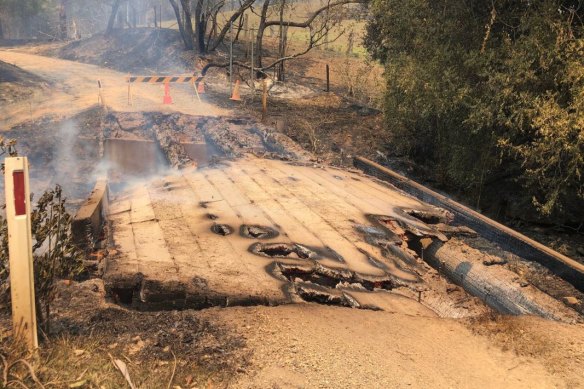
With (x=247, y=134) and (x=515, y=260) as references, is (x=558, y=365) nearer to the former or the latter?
(x=515, y=260)

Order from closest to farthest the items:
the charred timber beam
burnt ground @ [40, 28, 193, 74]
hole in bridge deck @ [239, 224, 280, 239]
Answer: hole in bridge deck @ [239, 224, 280, 239] < the charred timber beam < burnt ground @ [40, 28, 193, 74]

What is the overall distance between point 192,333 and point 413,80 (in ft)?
31.0

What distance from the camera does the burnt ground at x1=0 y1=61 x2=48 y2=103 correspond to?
57.2 feet

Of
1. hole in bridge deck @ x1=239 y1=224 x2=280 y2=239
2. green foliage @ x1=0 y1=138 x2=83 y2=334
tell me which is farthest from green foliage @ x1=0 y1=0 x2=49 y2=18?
green foliage @ x1=0 y1=138 x2=83 y2=334

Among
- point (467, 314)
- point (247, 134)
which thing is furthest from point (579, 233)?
point (247, 134)

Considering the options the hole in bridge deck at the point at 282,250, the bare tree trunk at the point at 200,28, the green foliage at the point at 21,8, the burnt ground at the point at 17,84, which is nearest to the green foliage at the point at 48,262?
the hole in bridge deck at the point at 282,250

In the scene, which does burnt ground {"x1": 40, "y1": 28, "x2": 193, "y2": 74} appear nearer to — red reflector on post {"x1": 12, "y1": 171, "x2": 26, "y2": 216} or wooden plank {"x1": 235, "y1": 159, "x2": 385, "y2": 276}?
wooden plank {"x1": 235, "y1": 159, "x2": 385, "y2": 276}

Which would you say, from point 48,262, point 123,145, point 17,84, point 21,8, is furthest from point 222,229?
point 21,8

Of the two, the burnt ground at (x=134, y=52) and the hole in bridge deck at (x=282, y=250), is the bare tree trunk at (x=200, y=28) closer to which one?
the burnt ground at (x=134, y=52)

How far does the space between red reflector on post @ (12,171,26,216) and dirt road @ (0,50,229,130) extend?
1212 cm

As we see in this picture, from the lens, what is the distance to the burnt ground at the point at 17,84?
687 inches

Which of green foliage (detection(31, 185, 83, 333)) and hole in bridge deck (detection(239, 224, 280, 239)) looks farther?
hole in bridge deck (detection(239, 224, 280, 239))

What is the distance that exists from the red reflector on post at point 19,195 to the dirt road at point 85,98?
12115mm

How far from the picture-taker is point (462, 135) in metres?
11.4
